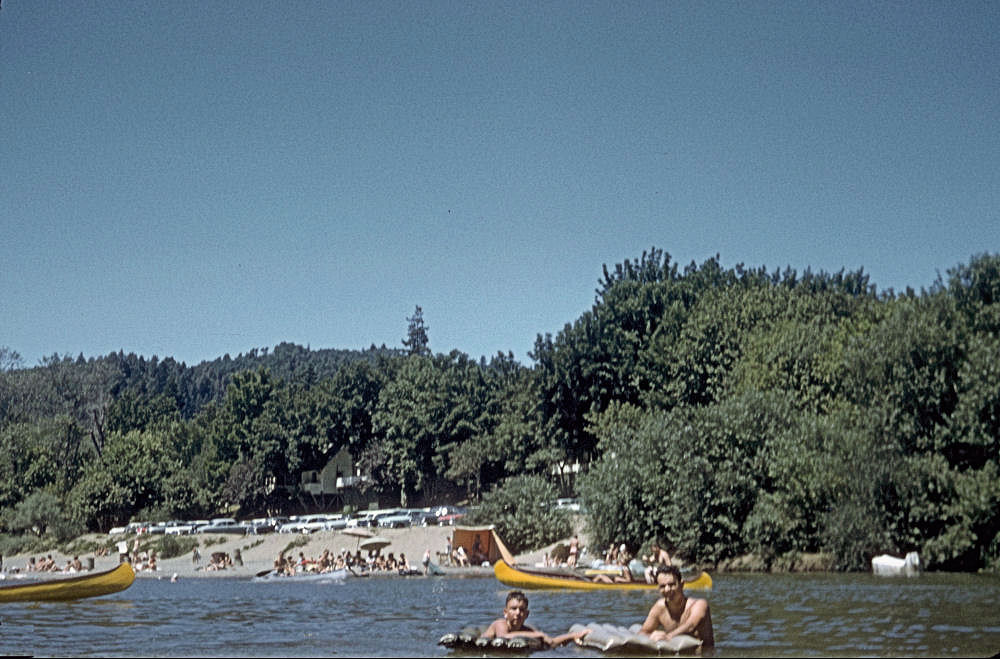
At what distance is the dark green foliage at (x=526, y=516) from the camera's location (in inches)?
2189

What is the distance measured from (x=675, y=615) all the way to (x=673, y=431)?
2884cm

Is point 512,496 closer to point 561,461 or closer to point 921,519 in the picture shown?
point 561,461

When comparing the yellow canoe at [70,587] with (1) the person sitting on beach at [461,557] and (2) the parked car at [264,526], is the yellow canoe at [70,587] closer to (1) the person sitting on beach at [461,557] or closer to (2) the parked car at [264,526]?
(1) the person sitting on beach at [461,557]

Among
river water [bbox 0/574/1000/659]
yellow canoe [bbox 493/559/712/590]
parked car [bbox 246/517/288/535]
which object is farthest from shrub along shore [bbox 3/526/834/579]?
river water [bbox 0/574/1000/659]

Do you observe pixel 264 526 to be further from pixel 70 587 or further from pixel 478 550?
pixel 70 587

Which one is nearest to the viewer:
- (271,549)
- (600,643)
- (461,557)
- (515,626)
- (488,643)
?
(488,643)

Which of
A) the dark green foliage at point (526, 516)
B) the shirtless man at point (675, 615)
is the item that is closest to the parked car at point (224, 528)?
the dark green foliage at point (526, 516)

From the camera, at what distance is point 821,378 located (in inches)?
1939

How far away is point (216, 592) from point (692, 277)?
40.7 metres

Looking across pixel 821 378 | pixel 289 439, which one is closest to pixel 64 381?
pixel 289 439

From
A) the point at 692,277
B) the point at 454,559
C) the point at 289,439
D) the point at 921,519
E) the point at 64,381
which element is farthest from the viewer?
the point at 64,381

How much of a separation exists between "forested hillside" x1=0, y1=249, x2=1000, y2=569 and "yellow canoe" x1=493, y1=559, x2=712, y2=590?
987cm

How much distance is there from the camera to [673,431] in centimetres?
4547

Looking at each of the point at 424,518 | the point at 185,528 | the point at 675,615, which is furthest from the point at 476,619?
the point at 185,528
